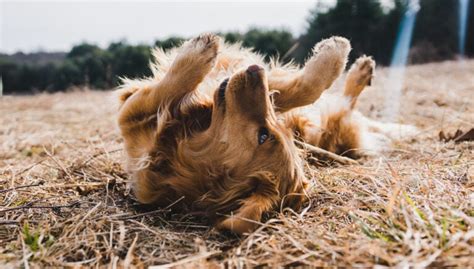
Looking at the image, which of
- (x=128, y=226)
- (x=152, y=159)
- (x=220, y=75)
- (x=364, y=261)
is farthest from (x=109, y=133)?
(x=364, y=261)

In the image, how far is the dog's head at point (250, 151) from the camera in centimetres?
219

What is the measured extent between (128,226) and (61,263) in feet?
1.37

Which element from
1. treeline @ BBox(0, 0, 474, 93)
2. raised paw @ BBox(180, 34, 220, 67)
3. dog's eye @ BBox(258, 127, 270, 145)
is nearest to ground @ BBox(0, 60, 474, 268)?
dog's eye @ BBox(258, 127, 270, 145)

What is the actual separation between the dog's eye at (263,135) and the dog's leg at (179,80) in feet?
1.83

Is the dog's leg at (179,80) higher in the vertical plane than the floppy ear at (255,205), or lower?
higher

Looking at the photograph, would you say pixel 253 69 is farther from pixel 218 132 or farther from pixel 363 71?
pixel 363 71

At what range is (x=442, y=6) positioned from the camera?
23.4m

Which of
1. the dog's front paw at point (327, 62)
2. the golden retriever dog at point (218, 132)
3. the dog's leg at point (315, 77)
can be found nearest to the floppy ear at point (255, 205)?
the golden retriever dog at point (218, 132)

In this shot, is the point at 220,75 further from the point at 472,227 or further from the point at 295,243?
the point at 472,227

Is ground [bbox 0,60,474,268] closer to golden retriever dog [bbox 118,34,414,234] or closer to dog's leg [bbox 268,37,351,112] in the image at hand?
golden retriever dog [bbox 118,34,414,234]

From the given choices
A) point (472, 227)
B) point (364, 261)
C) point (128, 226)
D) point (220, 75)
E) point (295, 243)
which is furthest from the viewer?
point (220, 75)

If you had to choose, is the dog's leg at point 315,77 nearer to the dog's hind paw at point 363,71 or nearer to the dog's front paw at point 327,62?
the dog's front paw at point 327,62

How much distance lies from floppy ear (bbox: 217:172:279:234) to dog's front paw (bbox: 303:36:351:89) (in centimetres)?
95

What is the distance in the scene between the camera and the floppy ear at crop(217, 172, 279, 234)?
1.90 meters
